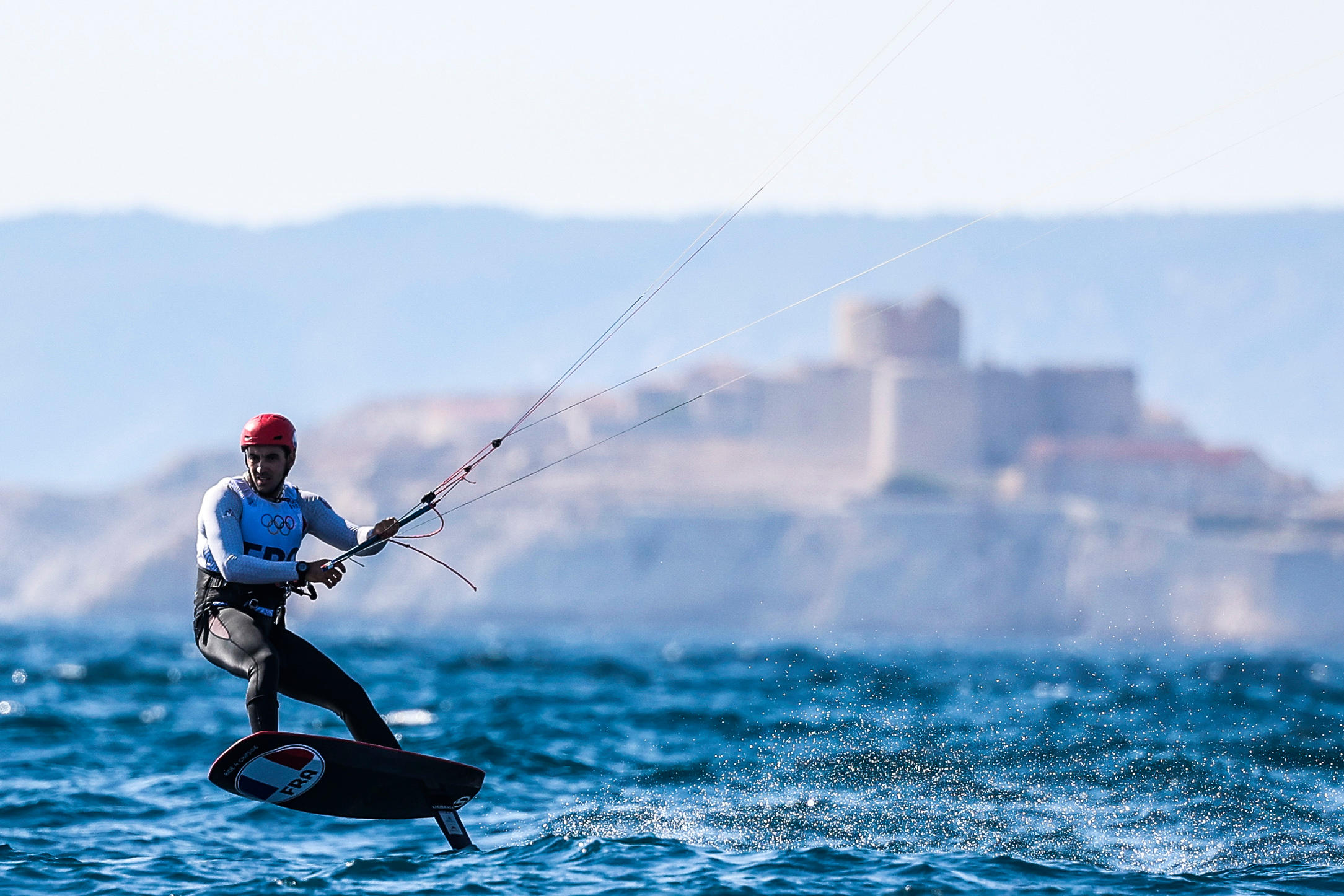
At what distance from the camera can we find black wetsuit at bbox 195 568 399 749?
1089cm

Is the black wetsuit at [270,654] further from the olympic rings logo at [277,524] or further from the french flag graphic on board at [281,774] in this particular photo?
the olympic rings logo at [277,524]

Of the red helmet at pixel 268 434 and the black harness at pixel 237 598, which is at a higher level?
the red helmet at pixel 268 434

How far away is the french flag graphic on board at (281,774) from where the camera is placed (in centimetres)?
1077

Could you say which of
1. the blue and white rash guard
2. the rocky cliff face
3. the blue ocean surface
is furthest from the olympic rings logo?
the rocky cliff face

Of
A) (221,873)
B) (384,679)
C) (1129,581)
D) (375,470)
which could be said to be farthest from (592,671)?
(375,470)

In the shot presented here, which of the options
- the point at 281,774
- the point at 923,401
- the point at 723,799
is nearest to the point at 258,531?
the point at 281,774

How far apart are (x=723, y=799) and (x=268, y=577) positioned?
5.75 meters

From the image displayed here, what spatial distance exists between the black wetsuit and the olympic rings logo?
370 millimetres

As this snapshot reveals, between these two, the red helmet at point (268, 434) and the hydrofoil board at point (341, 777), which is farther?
the red helmet at point (268, 434)

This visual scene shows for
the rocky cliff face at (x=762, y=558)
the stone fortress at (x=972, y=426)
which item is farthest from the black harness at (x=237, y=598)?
the stone fortress at (x=972, y=426)

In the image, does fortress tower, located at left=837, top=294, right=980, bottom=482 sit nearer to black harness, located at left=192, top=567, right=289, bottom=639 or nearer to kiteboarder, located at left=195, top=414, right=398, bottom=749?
kiteboarder, located at left=195, top=414, right=398, bottom=749

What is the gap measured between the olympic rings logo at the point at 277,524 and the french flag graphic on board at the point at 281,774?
Answer: 1.31 meters

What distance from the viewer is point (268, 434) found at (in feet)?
35.7

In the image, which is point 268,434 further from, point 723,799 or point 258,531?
point 723,799
